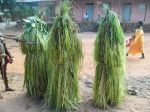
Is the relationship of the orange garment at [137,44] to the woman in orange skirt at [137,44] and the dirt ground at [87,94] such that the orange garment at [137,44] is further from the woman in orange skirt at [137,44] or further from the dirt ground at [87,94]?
the dirt ground at [87,94]

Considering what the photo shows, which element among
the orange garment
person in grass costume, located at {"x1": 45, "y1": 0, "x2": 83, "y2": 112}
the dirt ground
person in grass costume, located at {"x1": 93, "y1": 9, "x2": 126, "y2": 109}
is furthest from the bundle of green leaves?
the orange garment

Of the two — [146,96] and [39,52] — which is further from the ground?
[39,52]

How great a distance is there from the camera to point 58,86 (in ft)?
23.2

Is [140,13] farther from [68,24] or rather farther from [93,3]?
[68,24]

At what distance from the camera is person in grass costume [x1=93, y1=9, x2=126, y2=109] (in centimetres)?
721

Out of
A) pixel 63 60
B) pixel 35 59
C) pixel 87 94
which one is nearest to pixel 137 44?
pixel 87 94

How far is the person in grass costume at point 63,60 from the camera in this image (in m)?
6.96

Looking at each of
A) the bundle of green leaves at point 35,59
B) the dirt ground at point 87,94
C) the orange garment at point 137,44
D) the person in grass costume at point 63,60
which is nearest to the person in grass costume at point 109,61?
the dirt ground at point 87,94

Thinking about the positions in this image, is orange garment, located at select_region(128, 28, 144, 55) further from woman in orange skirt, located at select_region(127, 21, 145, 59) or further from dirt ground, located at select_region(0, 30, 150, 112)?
dirt ground, located at select_region(0, 30, 150, 112)

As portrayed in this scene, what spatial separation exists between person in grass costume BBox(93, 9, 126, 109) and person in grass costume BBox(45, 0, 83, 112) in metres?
0.48

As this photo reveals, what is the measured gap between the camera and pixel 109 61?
7.21m

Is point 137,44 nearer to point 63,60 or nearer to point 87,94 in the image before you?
point 87,94

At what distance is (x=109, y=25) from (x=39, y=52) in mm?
1754

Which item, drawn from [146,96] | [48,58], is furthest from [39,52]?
[146,96]
